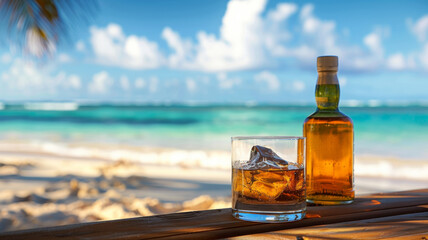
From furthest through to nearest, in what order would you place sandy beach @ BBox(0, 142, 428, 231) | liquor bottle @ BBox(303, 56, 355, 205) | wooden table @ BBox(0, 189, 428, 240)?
sandy beach @ BBox(0, 142, 428, 231) < liquor bottle @ BBox(303, 56, 355, 205) < wooden table @ BBox(0, 189, 428, 240)

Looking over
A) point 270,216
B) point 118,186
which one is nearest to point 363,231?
point 270,216

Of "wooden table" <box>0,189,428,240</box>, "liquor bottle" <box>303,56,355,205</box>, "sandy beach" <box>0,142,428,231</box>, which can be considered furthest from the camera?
"sandy beach" <box>0,142,428,231</box>

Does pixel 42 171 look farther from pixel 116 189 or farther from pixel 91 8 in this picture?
pixel 91 8

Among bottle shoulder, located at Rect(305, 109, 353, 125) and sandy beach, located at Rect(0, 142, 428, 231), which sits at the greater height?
bottle shoulder, located at Rect(305, 109, 353, 125)

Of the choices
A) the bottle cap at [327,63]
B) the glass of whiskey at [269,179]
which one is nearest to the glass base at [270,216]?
the glass of whiskey at [269,179]

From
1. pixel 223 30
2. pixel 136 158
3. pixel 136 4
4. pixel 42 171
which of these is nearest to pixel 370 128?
pixel 136 158

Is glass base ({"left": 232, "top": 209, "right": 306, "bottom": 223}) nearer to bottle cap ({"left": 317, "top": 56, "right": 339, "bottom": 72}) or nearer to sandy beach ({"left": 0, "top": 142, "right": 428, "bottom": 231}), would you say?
bottle cap ({"left": 317, "top": 56, "right": 339, "bottom": 72})

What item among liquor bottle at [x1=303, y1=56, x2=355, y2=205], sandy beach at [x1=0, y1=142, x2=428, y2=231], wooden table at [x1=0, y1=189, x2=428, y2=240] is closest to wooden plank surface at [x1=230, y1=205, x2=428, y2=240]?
wooden table at [x1=0, y1=189, x2=428, y2=240]
